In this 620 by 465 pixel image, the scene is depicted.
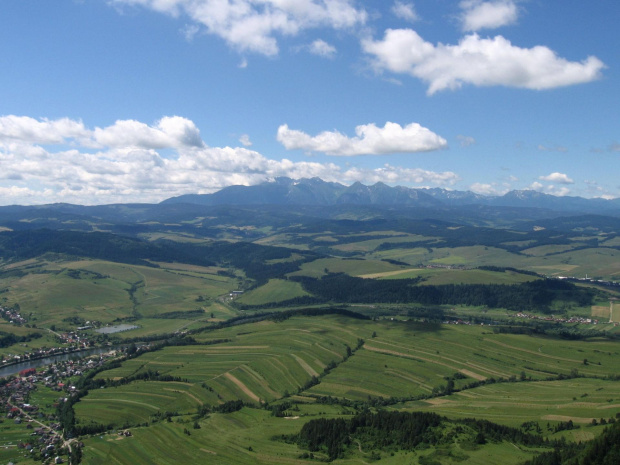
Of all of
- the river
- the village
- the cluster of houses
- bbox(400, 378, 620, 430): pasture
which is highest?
bbox(400, 378, 620, 430): pasture

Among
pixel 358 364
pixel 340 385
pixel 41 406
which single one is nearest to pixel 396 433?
pixel 340 385

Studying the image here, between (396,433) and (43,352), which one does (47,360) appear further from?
(396,433)

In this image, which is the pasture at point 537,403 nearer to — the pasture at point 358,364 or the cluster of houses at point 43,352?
the pasture at point 358,364

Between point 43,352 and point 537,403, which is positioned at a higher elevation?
point 537,403

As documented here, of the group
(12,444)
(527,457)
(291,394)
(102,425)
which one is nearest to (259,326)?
(291,394)

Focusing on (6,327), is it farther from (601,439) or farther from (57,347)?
(601,439)

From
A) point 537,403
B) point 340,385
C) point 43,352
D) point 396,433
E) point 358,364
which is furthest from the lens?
point 43,352

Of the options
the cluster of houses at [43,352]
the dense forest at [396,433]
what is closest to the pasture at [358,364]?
the dense forest at [396,433]

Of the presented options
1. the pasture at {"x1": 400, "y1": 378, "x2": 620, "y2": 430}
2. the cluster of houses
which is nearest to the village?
the cluster of houses

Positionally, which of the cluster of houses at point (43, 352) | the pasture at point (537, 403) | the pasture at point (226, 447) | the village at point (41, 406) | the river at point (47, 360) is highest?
the pasture at point (537, 403)

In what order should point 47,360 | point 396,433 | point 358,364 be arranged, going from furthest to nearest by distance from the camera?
point 47,360, point 358,364, point 396,433

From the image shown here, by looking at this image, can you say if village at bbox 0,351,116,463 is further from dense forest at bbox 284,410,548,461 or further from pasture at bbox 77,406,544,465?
dense forest at bbox 284,410,548,461

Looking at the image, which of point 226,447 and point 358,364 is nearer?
point 226,447

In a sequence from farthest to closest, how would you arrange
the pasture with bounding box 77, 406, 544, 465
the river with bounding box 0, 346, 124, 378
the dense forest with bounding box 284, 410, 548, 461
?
the river with bounding box 0, 346, 124, 378, the dense forest with bounding box 284, 410, 548, 461, the pasture with bounding box 77, 406, 544, 465
